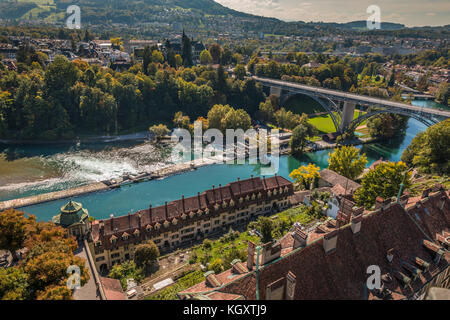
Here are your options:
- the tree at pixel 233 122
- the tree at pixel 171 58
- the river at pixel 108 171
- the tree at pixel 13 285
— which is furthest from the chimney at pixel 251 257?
the tree at pixel 171 58

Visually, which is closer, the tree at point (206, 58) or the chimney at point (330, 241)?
the chimney at point (330, 241)

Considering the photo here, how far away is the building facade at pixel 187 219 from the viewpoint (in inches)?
1531

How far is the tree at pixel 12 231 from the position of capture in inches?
1142

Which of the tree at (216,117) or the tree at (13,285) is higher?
the tree at (216,117)

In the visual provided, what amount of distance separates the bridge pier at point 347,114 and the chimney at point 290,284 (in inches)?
3346

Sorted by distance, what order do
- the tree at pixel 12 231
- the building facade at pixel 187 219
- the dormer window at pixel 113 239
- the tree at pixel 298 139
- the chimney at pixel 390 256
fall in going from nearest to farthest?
the chimney at pixel 390 256, the tree at pixel 12 231, the dormer window at pixel 113 239, the building facade at pixel 187 219, the tree at pixel 298 139

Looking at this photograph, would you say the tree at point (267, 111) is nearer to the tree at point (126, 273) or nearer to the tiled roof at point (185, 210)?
the tiled roof at point (185, 210)

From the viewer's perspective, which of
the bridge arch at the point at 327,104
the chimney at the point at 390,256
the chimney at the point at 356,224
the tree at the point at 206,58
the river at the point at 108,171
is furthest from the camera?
the tree at the point at 206,58

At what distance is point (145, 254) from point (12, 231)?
1348 centimetres

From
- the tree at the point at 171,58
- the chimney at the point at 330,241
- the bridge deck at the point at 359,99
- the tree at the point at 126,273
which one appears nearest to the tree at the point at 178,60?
the tree at the point at 171,58

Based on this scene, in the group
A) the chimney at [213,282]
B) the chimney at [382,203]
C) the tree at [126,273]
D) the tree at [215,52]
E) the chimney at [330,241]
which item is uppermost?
the tree at [215,52]

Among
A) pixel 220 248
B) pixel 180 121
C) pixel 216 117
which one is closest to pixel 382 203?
pixel 220 248

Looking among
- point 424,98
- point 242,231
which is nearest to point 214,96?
point 242,231

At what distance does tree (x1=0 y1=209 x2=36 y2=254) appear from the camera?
95.1 ft
